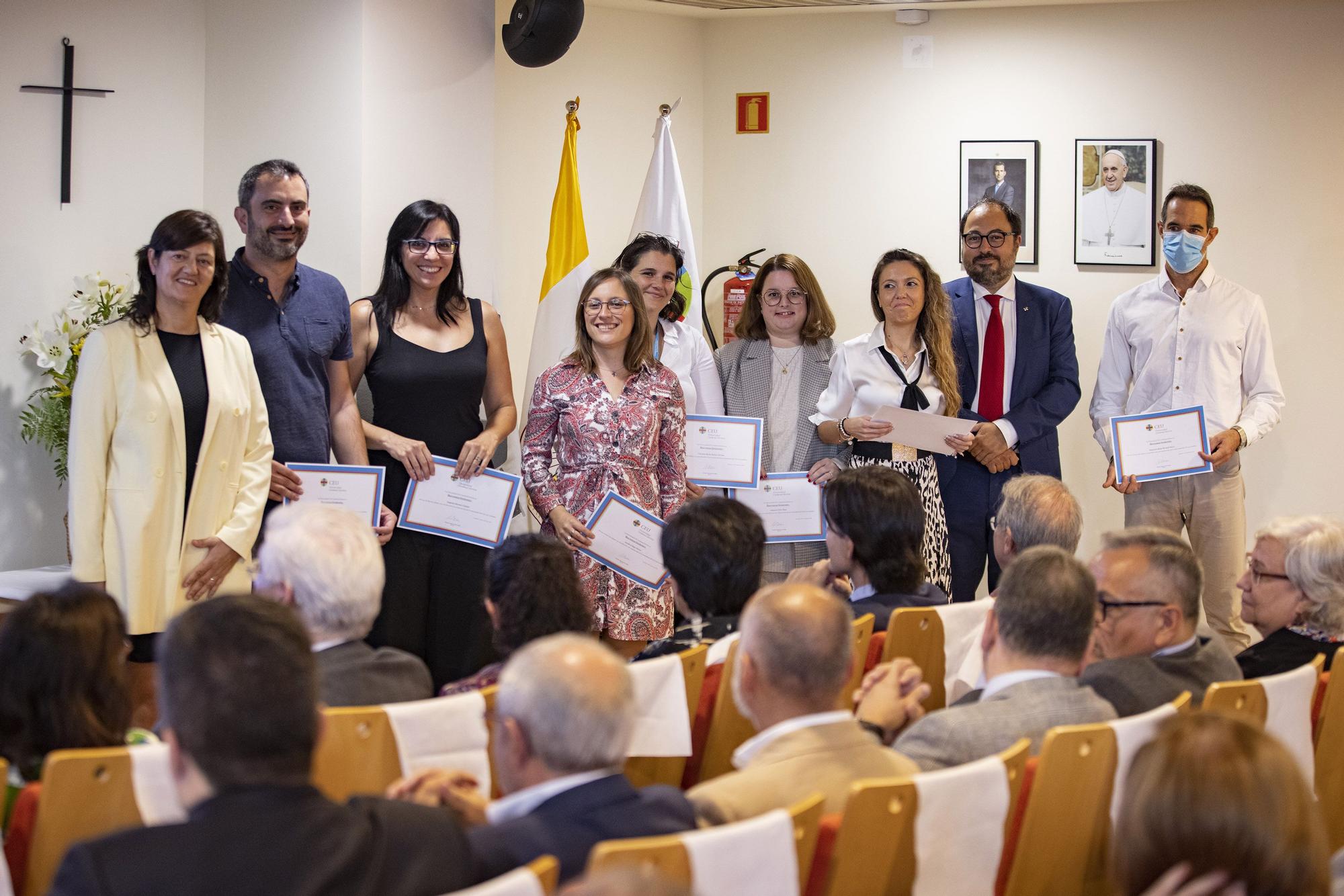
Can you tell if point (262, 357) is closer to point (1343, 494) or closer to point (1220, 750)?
point (1220, 750)

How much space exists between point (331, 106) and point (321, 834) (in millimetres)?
4267

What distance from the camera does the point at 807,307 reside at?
5398 millimetres

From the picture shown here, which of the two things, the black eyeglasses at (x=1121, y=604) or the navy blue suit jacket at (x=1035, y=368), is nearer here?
the black eyeglasses at (x=1121, y=604)

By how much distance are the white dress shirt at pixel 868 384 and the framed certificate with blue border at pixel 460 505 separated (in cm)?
134

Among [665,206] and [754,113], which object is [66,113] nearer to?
[665,206]

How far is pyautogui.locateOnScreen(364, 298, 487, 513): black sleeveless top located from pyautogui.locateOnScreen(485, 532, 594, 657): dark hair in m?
1.69

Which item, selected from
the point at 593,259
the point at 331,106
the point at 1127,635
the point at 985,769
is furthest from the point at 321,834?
the point at 593,259

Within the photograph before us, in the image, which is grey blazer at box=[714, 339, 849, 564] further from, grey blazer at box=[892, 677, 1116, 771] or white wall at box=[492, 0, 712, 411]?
grey blazer at box=[892, 677, 1116, 771]

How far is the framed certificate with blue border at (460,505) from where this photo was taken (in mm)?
4625

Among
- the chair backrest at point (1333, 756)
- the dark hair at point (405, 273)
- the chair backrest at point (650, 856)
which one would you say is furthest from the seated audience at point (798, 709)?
the dark hair at point (405, 273)

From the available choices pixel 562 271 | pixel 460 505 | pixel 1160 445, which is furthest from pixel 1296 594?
pixel 562 271

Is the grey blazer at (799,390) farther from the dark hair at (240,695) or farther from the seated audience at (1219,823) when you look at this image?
the seated audience at (1219,823)

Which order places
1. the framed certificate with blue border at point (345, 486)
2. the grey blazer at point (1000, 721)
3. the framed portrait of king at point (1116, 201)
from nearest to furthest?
the grey blazer at point (1000, 721)
the framed certificate with blue border at point (345, 486)
the framed portrait of king at point (1116, 201)

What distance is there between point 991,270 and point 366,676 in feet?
11.9
